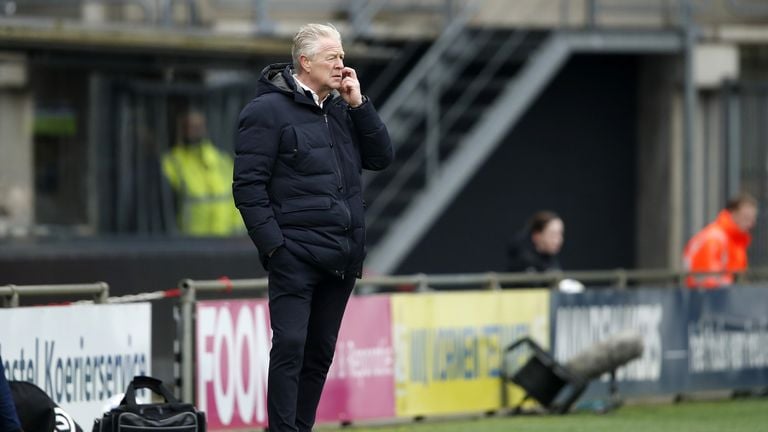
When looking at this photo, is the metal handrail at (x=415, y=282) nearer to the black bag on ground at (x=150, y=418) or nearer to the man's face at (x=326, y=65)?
the black bag on ground at (x=150, y=418)

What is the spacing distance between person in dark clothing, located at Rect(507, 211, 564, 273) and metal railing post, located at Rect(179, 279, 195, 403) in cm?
377

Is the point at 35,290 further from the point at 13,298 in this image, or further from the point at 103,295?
the point at 103,295

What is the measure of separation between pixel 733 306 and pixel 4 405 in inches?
325

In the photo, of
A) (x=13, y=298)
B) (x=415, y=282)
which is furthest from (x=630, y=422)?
(x=13, y=298)

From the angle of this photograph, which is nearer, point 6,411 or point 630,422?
point 6,411

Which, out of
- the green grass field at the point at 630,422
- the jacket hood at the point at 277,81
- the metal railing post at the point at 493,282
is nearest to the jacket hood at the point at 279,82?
the jacket hood at the point at 277,81

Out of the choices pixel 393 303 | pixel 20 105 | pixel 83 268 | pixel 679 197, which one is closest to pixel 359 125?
pixel 393 303

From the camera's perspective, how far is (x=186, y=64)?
1616cm

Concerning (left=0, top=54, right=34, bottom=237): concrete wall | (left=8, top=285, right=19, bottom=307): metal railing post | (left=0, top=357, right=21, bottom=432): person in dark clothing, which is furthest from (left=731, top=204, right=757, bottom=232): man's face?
(left=0, top=357, right=21, bottom=432): person in dark clothing

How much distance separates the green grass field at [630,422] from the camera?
12.3 meters

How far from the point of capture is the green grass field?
40.4ft

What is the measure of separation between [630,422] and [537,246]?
87.9 inches

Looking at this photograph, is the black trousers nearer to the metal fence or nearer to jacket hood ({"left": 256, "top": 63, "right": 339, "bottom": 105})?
jacket hood ({"left": 256, "top": 63, "right": 339, "bottom": 105})

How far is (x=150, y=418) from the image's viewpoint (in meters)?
8.89
